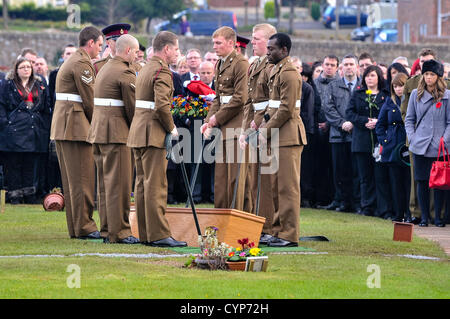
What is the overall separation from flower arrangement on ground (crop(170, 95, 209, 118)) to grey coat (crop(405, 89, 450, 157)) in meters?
3.15

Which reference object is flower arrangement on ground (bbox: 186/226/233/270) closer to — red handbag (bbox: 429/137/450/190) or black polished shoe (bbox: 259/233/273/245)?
black polished shoe (bbox: 259/233/273/245)

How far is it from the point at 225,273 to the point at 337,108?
8435 millimetres

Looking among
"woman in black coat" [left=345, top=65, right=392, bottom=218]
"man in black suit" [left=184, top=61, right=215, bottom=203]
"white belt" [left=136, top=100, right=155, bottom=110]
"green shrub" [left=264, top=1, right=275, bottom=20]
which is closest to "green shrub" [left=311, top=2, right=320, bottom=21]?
"green shrub" [left=264, top=1, right=275, bottom=20]

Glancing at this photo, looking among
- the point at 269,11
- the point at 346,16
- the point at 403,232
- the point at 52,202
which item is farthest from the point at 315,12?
the point at 403,232

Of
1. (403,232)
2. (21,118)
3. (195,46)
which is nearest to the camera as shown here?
(403,232)

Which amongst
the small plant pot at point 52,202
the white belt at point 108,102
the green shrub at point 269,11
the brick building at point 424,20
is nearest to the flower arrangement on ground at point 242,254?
the white belt at point 108,102

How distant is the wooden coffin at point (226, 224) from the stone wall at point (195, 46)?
38.3 m

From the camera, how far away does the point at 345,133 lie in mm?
17953

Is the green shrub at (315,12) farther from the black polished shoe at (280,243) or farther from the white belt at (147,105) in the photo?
the white belt at (147,105)

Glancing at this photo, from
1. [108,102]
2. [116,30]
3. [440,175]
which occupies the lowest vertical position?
[440,175]

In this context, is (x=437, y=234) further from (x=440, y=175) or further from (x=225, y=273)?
(x=225, y=273)

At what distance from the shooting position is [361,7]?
72.6 meters

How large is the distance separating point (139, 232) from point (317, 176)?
271 inches

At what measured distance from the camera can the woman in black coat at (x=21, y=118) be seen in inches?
725
